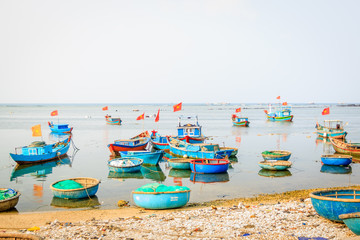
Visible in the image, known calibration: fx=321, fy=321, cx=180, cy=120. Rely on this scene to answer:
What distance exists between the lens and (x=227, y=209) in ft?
46.7

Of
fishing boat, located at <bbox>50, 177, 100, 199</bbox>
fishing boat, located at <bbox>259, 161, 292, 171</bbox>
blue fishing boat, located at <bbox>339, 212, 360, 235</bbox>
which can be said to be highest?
blue fishing boat, located at <bbox>339, 212, 360, 235</bbox>

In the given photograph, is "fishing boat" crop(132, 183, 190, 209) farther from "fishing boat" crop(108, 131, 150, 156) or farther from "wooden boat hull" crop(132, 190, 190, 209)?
"fishing boat" crop(108, 131, 150, 156)

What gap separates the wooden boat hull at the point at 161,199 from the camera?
14.4 m

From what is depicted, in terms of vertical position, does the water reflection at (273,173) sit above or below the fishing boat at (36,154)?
below

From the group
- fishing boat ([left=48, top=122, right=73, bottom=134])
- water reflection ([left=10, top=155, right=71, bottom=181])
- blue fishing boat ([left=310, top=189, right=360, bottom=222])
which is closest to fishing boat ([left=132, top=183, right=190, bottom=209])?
blue fishing boat ([left=310, top=189, right=360, bottom=222])

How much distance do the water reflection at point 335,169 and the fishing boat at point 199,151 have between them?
789 cm

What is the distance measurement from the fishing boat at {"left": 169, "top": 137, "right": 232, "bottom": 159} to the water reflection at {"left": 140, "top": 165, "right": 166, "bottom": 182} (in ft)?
9.46

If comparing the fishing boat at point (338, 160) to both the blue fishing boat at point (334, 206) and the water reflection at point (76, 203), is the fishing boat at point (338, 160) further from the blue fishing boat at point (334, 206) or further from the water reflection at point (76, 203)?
the water reflection at point (76, 203)

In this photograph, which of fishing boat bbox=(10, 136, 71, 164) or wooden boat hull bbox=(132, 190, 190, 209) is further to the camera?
fishing boat bbox=(10, 136, 71, 164)

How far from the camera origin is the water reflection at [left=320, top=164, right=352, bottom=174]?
945 inches

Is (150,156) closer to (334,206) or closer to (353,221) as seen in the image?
(334,206)

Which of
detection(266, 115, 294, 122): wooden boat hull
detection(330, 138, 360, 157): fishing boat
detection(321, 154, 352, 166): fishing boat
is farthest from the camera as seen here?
detection(266, 115, 294, 122): wooden boat hull

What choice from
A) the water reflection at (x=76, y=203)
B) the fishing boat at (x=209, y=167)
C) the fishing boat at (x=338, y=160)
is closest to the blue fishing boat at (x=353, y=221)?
the water reflection at (x=76, y=203)

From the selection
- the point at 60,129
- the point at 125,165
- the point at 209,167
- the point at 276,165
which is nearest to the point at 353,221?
the point at 209,167
